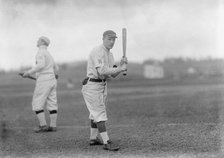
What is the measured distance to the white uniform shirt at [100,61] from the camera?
7.64 m

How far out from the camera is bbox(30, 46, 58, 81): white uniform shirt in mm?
10192

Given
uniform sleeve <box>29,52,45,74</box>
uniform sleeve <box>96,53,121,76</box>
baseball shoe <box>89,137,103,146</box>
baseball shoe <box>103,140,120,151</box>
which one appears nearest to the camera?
baseball shoe <box>103,140,120,151</box>

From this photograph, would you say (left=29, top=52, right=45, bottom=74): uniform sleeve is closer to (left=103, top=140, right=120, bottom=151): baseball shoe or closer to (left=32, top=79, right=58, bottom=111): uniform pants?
(left=32, top=79, right=58, bottom=111): uniform pants

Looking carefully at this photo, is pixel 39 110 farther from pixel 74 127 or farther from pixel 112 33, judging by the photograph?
pixel 112 33

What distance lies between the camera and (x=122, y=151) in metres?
7.34

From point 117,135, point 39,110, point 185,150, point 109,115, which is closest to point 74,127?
point 39,110

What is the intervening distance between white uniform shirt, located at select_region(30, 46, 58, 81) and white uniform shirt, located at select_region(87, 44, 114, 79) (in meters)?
2.49

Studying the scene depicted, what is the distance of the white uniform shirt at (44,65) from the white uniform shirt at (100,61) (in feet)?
8.18

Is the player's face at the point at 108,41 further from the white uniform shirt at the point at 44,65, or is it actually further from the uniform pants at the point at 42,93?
the uniform pants at the point at 42,93

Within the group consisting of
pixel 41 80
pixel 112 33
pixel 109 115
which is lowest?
pixel 109 115

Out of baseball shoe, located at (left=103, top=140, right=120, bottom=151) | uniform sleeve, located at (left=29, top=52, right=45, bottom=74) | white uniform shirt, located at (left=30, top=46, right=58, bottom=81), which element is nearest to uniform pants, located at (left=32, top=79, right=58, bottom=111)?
white uniform shirt, located at (left=30, top=46, right=58, bottom=81)

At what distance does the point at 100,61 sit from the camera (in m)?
7.66

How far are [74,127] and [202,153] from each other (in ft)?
14.4

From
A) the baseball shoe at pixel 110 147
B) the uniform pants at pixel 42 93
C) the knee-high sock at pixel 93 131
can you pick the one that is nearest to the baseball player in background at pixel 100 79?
the baseball shoe at pixel 110 147
